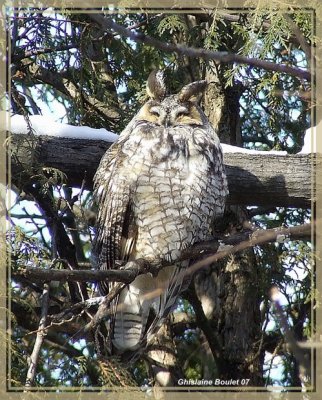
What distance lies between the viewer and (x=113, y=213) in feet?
8.70

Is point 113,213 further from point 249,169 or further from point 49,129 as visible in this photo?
point 249,169

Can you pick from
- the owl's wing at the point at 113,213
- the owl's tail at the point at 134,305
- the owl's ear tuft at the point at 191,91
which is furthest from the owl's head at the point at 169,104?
the owl's tail at the point at 134,305

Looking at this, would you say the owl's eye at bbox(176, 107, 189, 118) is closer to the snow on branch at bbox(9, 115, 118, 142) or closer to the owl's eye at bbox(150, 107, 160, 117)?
the owl's eye at bbox(150, 107, 160, 117)

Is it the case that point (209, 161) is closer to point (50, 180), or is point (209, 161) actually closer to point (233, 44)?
point (50, 180)

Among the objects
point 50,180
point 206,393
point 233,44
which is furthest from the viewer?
point 233,44

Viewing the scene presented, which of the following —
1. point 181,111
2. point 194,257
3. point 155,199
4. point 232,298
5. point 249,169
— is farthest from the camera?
point 232,298

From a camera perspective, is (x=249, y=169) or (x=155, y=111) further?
(x=249, y=169)

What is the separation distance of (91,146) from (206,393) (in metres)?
1.32

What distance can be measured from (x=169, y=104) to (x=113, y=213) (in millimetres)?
529

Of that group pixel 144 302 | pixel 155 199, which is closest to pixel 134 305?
pixel 144 302

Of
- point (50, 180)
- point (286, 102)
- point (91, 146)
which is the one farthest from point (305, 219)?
point (50, 180)

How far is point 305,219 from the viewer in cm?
361

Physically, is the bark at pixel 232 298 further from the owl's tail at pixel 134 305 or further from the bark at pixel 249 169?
the owl's tail at pixel 134 305

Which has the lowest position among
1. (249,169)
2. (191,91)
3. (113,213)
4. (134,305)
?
(134,305)
